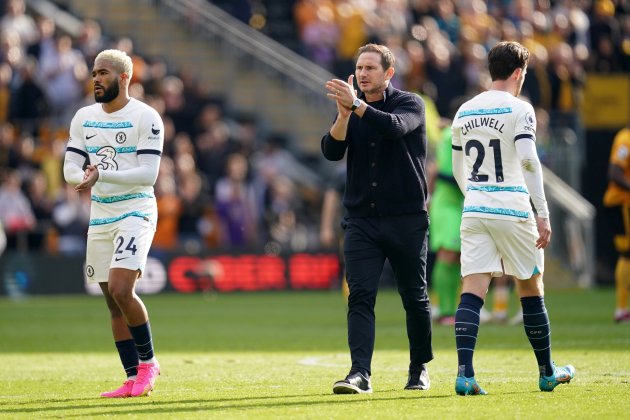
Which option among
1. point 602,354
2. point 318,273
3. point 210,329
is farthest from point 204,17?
point 602,354

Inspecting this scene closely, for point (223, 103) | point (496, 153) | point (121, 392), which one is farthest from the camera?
point (223, 103)

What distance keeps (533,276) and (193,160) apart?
17711 millimetres

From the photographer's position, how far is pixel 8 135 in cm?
2573

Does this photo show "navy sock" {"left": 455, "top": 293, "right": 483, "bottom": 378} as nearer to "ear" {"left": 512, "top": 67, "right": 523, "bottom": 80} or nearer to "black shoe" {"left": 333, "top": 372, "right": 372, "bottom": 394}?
"black shoe" {"left": 333, "top": 372, "right": 372, "bottom": 394}

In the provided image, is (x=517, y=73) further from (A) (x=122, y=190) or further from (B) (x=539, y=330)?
(A) (x=122, y=190)

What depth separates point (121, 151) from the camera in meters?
10.4

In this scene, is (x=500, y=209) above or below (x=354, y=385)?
above

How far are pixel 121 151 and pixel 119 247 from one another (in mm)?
726

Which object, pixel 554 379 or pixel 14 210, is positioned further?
pixel 14 210

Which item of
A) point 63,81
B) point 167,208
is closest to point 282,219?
point 167,208

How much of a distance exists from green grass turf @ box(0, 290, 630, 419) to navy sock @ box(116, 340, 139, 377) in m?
0.26

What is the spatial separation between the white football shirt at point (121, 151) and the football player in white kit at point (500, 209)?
2314 mm

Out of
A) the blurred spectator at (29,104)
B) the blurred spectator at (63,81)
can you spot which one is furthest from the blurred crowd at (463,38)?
the blurred spectator at (29,104)

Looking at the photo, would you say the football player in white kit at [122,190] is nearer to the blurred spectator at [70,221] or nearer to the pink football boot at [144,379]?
the pink football boot at [144,379]
